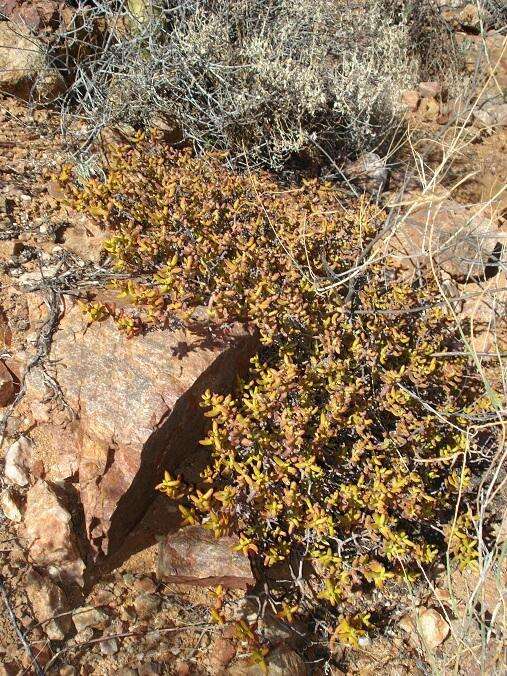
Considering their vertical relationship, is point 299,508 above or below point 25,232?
below

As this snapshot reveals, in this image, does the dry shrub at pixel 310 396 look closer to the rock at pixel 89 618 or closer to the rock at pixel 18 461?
the rock at pixel 89 618

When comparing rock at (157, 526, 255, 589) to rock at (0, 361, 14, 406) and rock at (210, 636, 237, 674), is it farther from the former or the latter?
rock at (0, 361, 14, 406)

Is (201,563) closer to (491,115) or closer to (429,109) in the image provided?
(429,109)

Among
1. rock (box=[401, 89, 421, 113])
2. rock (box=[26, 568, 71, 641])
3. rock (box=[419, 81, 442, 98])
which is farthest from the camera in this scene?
rock (box=[419, 81, 442, 98])

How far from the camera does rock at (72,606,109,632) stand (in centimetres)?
229

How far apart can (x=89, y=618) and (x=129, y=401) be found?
34.1 inches

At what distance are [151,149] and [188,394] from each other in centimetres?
180

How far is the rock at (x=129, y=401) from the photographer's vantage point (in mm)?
2547

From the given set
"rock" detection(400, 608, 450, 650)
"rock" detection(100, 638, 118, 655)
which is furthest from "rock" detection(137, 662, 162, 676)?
"rock" detection(400, 608, 450, 650)

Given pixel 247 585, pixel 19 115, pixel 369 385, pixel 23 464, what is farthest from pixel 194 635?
pixel 19 115

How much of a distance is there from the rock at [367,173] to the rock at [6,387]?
9.61 ft

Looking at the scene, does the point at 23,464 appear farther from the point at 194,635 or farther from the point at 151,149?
the point at 151,149

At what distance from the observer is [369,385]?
3.15m

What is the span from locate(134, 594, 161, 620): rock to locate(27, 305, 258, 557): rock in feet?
0.78
